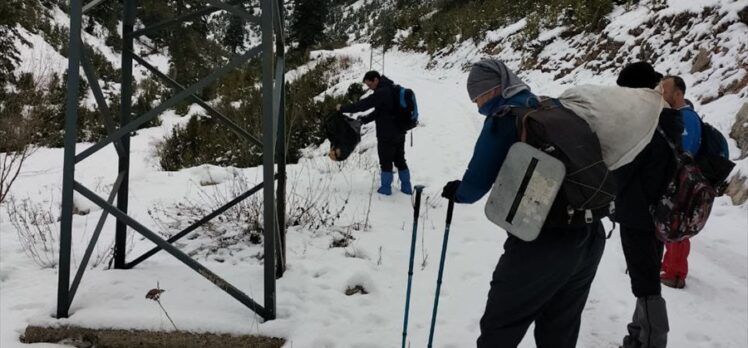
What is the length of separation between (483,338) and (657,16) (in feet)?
33.9

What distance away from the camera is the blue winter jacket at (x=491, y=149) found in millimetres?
2006

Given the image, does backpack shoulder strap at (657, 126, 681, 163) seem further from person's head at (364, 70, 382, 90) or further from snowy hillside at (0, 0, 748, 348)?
person's head at (364, 70, 382, 90)

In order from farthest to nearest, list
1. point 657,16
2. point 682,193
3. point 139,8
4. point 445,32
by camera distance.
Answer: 1. point 445,32
2. point 657,16
3. point 139,8
4. point 682,193

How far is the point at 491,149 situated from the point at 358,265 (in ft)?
7.73

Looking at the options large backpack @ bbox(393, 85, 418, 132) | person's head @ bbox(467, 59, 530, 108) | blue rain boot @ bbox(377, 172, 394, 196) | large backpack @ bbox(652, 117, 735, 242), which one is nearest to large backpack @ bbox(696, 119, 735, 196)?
large backpack @ bbox(652, 117, 735, 242)

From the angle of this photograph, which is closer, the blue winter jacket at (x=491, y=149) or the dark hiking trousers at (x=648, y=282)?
the blue winter jacket at (x=491, y=149)

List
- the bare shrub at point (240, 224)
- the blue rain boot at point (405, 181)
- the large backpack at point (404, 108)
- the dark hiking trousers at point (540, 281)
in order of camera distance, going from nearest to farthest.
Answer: the dark hiking trousers at point (540, 281) < the bare shrub at point (240, 224) < the large backpack at point (404, 108) < the blue rain boot at point (405, 181)

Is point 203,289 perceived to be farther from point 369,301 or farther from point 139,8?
point 139,8

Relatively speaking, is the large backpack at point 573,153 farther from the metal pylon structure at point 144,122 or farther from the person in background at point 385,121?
the person in background at point 385,121

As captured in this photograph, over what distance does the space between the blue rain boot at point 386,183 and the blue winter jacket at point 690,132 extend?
3.82m

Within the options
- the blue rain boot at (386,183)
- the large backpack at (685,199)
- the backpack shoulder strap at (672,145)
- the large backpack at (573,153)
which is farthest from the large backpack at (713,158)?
the blue rain boot at (386,183)

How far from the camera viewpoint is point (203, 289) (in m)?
3.44

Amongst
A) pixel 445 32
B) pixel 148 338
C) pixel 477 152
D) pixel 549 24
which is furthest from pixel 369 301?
pixel 445 32

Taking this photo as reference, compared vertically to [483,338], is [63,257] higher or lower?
higher
